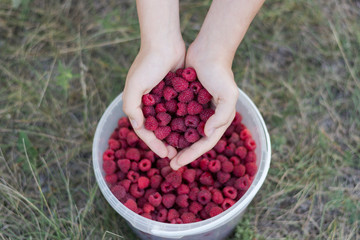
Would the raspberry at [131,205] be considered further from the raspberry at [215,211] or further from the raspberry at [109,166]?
the raspberry at [215,211]

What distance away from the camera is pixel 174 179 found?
5.86 feet

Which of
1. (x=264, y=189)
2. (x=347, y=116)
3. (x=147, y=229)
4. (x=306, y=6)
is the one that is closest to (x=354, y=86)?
(x=347, y=116)

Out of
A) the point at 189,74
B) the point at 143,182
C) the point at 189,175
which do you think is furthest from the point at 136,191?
the point at 189,74

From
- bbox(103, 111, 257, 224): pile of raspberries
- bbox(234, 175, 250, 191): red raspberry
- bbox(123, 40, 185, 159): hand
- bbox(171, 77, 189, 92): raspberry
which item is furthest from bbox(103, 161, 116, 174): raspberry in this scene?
bbox(234, 175, 250, 191): red raspberry

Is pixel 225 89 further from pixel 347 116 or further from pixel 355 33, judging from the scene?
pixel 355 33

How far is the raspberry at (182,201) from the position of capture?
178cm

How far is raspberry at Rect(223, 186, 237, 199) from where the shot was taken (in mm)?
1782

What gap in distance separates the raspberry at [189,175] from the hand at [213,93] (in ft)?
0.47

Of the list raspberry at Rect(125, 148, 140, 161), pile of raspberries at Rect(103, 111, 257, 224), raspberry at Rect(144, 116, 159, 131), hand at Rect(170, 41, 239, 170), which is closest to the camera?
hand at Rect(170, 41, 239, 170)

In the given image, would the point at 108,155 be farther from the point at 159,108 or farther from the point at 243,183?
the point at 243,183

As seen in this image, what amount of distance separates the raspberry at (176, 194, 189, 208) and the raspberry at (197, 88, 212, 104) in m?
0.44

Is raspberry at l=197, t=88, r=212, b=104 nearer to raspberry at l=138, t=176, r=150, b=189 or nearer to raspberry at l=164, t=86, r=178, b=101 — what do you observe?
raspberry at l=164, t=86, r=178, b=101

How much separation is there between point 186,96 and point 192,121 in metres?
0.11

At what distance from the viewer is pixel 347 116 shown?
2316 millimetres
